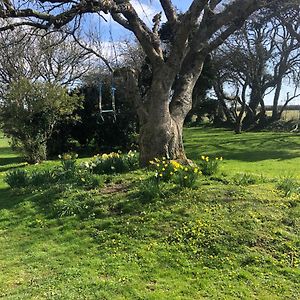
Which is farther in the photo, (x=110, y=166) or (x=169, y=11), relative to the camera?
(x=169, y=11)

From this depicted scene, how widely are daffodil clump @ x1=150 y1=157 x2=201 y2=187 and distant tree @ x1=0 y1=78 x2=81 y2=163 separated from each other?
9061 mm

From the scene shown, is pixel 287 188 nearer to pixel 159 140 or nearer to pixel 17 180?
pixel 159 140

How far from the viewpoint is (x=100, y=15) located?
7582 millimetres

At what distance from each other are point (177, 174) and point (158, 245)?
207cm

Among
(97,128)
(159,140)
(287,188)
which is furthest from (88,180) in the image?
(97,128)

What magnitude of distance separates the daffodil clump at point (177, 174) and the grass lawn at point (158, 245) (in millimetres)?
196

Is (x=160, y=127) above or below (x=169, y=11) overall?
below

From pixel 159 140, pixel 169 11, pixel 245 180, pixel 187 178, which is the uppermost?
pixel 169 11

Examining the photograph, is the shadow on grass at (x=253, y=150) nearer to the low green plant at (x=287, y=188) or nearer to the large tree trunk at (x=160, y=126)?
the large tree trunk at (x=160, y=126)

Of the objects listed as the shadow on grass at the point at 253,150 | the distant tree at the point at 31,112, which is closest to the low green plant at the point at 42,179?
the distant tree at the point at 31,112

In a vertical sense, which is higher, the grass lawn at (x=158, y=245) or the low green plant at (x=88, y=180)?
the low green plant at (x=88, y=180)

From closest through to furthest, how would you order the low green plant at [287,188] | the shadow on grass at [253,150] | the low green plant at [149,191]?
the low green plant at [149,191] < the low green plant at [287,188] < the shadow on grass at [253,150]

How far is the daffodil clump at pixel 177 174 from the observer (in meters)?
6.79

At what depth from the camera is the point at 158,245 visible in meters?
5.12
